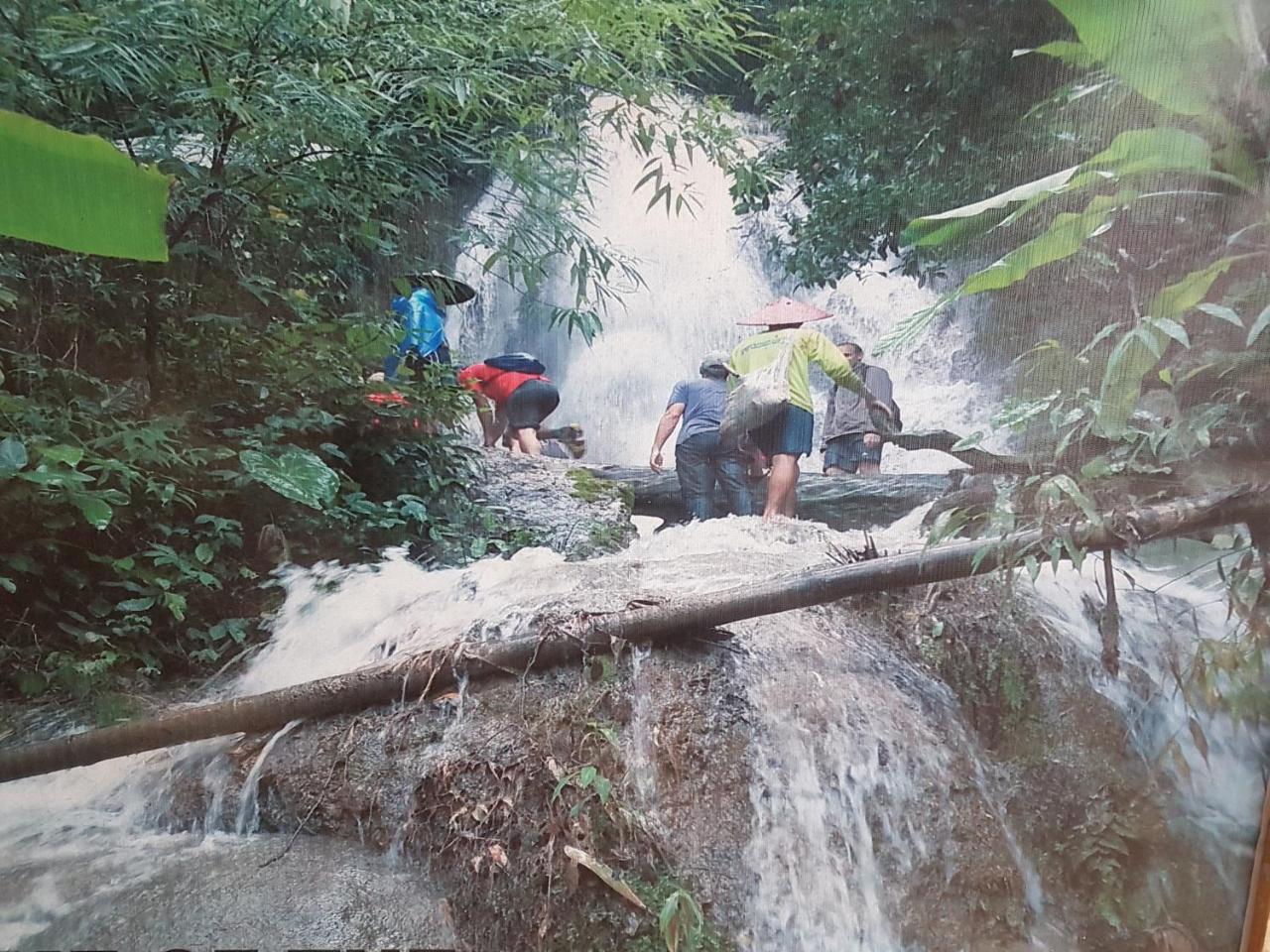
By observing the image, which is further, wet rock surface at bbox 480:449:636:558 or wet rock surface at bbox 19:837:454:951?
wet rock surface at bbox 480:449:636:558

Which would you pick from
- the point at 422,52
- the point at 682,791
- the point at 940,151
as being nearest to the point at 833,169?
the point at 940,151

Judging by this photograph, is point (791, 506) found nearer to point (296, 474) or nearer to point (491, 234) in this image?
point (491, 234)

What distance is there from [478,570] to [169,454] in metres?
0.49

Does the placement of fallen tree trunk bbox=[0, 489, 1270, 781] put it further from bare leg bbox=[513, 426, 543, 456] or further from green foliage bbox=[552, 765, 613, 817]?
bare leg bbox=[513, 426, 543, 456]

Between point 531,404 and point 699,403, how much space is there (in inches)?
11.0

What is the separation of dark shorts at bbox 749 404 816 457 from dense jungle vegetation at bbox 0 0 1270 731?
0.64ft

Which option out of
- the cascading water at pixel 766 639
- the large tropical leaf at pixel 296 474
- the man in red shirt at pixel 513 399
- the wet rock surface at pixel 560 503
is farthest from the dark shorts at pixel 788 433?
the large tropical leaf at pixel 296 474

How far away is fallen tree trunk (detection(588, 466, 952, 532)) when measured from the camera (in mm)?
1491

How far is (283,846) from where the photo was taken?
53.4 inches

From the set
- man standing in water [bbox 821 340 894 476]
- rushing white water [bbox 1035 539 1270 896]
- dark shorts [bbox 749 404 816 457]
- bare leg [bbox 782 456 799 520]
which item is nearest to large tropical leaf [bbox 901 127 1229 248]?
man standing in water [bbox 821 340 894 476]

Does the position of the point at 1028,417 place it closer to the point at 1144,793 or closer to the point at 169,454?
the point at 1144,793

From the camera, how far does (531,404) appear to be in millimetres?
1452

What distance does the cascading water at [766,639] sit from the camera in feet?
4.56

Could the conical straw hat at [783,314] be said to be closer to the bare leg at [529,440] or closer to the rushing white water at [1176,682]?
the bare leg at [529,440]
